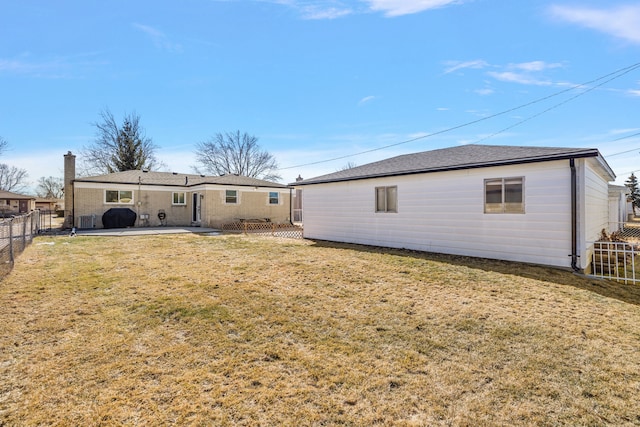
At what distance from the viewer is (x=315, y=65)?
584 inches

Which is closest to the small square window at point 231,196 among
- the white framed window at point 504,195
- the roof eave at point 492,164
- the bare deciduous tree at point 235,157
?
the roof eave at point 492,164

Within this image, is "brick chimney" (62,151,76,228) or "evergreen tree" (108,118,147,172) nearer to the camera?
"brick chimney" (62,151,76,228)

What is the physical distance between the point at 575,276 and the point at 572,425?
585 centimetres

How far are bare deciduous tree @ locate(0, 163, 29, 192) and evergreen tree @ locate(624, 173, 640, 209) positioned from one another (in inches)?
3649

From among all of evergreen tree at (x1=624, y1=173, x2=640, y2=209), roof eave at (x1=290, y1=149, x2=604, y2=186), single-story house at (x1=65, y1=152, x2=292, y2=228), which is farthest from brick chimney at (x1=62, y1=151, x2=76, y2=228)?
evergreen tree at (x1=624, y1=173, x2=640, y2=209)

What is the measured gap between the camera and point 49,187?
58656 millimetres

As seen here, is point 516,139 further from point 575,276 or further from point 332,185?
point 575,276

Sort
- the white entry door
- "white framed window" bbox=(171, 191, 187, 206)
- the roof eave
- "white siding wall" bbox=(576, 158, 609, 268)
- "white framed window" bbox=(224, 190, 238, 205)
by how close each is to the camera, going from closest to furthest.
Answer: the roof eave
"white siding wall" bbox=(576, 158, 609, 268)
"white framed window" bbox=(224, 190, 238, 205)
the white entry door
"white framed window" bbox=(171, 191, 187, 206)

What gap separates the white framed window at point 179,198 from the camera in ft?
67.5

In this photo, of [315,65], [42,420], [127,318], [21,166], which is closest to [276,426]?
[42,420]

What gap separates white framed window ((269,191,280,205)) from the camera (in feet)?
70.3

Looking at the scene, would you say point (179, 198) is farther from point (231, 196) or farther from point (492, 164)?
point (492, 164)

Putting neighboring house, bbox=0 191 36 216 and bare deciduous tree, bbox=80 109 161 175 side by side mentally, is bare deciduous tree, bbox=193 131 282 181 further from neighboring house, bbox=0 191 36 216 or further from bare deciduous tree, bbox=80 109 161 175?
neighboring house, bbox=0 191 36 216

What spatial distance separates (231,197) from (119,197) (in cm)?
650
